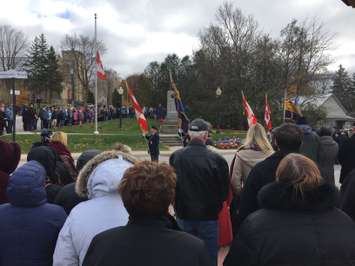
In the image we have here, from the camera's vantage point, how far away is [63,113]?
37.8 metres

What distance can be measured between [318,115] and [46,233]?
166 ft

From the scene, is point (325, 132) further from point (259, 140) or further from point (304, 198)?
point (304, 198)

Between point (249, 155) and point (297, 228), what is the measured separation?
2.98m

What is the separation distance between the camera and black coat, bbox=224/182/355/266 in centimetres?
256

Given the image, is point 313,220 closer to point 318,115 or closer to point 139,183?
point 139,183

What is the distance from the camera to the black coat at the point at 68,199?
389cm

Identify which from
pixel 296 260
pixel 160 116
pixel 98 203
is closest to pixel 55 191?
A: pixel 98 203

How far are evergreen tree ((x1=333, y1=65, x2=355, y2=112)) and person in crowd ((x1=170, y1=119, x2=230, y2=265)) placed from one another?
326 feet

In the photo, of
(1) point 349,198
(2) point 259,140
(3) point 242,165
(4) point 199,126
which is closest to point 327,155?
(2) point 259,140

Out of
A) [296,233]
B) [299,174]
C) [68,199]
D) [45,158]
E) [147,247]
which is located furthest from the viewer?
[45,158]

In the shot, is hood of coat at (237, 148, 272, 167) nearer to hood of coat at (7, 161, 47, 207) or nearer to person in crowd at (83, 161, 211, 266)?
hood of coat at (7, 161, 47, 207)

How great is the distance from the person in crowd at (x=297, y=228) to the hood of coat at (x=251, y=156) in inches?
108

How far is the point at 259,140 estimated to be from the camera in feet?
18.3

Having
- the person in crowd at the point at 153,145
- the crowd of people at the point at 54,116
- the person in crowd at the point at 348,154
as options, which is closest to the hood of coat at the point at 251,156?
the person in crowd at the point at 348,154
